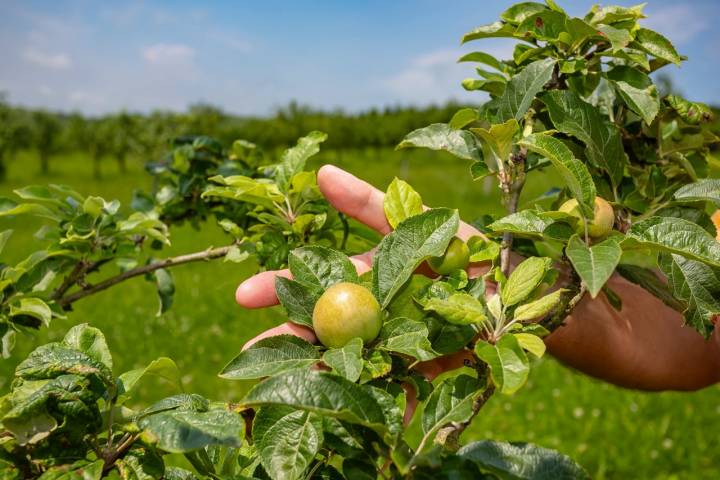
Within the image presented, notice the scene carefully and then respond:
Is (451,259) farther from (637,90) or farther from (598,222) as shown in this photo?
(637,90)

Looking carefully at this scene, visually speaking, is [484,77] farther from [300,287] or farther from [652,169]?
[300,287]

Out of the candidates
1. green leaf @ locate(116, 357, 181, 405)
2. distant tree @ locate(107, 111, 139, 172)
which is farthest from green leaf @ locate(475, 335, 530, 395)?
distant tree @ locate(107, 111, 139, 172)

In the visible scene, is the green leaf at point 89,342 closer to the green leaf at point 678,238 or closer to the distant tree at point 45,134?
the green leaf at point 678,238

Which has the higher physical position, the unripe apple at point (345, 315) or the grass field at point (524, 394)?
the unripe apple at point (345, 315)

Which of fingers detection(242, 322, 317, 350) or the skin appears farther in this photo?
the skin

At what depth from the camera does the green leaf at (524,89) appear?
894 mm

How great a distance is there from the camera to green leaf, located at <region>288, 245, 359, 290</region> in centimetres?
82

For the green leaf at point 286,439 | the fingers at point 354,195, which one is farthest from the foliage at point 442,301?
the fingers at point 354,195

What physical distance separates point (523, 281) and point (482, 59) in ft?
1.78

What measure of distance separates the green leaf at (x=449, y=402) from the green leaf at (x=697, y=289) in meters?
0.38

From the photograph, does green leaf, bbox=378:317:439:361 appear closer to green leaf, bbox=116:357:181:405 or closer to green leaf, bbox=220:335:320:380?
green leaf, bbox=220:335:320:380

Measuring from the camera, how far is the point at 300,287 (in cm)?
81

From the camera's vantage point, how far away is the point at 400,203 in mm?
920

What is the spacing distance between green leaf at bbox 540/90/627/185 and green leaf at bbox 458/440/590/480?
1.65ft
